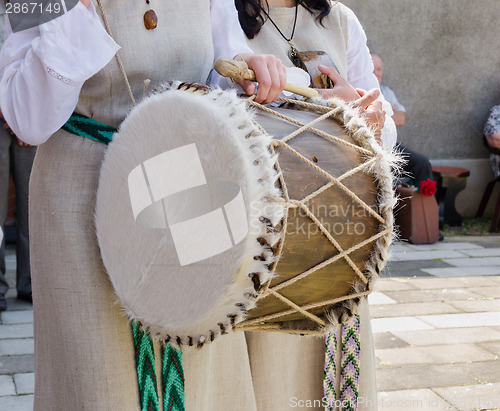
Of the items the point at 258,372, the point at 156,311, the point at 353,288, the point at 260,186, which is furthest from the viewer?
the point at 258,372

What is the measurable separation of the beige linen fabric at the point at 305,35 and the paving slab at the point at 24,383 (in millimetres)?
1562

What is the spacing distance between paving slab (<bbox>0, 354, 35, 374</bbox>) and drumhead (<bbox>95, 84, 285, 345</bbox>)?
1.66m

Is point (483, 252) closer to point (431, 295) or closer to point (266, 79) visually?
point (431, 295)

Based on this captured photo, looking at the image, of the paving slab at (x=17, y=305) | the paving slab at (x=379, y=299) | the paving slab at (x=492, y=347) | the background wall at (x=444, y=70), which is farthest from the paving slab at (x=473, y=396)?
the background wall at (x=444, y=70)

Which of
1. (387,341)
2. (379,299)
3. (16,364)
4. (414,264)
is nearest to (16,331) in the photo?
(16,364)

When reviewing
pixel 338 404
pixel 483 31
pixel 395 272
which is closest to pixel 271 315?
pixel 338 404

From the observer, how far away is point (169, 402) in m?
1.27

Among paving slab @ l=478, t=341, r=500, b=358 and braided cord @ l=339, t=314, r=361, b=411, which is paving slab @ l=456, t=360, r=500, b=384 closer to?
paving slab @ l=478, t=341, r=500, b=358

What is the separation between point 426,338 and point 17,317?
6.66 feet

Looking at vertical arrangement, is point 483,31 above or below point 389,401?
above

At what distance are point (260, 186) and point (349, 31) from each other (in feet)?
2.97

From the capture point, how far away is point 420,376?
268cm

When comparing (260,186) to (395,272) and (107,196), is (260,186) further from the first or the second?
(395,272)

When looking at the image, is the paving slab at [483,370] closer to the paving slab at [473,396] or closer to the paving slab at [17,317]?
the paving slab at [473,396]
